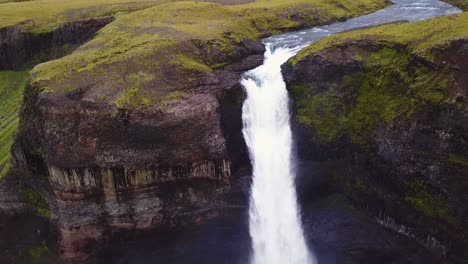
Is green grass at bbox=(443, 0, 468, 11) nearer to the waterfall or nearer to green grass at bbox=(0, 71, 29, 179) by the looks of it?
the waterfall

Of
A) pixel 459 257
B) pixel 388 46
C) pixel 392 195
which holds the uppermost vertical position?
pixel 388 46

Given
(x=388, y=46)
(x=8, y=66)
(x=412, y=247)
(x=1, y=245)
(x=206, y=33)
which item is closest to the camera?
(x=412, y=247)

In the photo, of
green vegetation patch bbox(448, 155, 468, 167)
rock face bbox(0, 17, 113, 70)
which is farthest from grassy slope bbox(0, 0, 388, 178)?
green vegetation patch bbox(448, 155, 468, 167)

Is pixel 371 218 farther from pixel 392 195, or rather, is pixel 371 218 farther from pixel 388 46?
pixel 388 46

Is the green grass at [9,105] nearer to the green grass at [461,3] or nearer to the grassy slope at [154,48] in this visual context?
the grassy slope at [154,48]

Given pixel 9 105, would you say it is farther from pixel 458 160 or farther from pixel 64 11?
pixel 458 160

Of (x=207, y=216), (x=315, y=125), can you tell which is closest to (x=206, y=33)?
(x=315, y=125)

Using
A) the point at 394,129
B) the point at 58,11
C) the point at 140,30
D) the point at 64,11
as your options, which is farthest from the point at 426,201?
the point at 58,11
